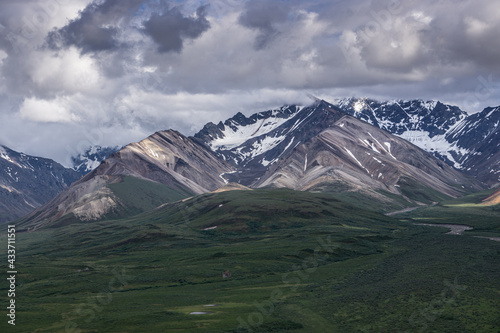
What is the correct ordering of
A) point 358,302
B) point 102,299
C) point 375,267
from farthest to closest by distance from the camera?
point 375,267
point 102,299
point 358,302

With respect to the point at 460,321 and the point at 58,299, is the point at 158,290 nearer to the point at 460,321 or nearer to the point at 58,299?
the point at 58,299

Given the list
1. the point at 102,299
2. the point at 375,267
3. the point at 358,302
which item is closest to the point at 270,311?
the point at 358,302

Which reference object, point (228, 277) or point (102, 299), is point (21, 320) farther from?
point (228, 277)

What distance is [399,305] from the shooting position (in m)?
120

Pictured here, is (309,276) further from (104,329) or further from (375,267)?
(104,329)

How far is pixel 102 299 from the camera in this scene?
139m

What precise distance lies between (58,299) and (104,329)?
4223 centimetres

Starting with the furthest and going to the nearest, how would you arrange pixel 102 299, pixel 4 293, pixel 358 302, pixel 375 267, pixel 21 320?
1. pixel 375 267
2. pixel 4 293
3. pixel 102 299
4. pixel 358 302
5. pixel 21 320

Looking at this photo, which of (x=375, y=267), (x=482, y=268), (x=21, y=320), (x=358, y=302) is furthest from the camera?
(x=375, y=267)

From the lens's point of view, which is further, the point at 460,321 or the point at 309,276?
the point at 309,276

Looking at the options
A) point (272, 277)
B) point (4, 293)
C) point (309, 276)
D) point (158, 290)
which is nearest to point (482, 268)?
point (309, 276)

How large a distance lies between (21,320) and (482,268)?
124 metres

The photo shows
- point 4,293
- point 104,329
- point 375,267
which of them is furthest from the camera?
point 375,267

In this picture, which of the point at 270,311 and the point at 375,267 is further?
the point at 375,267
